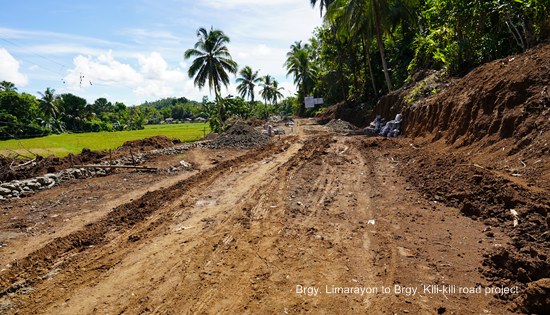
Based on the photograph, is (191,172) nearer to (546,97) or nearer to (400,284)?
(400,284)

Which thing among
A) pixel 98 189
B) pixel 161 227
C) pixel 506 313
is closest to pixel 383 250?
pixel 506 313

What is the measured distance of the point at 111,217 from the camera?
8922 millimetres

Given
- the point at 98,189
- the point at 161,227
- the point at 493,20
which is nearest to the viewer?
the point at 161,227

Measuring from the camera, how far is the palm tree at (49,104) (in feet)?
224

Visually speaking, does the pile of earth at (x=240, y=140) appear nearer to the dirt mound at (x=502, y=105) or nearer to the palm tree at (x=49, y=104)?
the dirt mound at (x=502, y=105)

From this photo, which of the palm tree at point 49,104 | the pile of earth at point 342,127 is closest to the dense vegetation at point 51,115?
the palm tree at point 49,104

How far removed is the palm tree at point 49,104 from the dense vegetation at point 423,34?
203 ft

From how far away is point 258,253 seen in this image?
230 inches

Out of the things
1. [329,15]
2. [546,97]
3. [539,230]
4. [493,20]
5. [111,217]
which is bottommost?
[111,217]

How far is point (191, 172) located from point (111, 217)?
21.3ft

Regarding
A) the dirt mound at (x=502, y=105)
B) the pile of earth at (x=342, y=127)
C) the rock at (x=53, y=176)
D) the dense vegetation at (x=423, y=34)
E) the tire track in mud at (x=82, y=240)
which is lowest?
the tire track in mud at (x=82, y=240)

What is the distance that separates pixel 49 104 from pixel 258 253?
81.1 metres

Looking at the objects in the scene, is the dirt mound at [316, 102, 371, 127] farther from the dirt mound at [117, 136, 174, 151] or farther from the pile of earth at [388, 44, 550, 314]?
the dirt mound at [117, 136, 174, 151]

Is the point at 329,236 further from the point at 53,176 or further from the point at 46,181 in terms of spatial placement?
the point at 53,176
